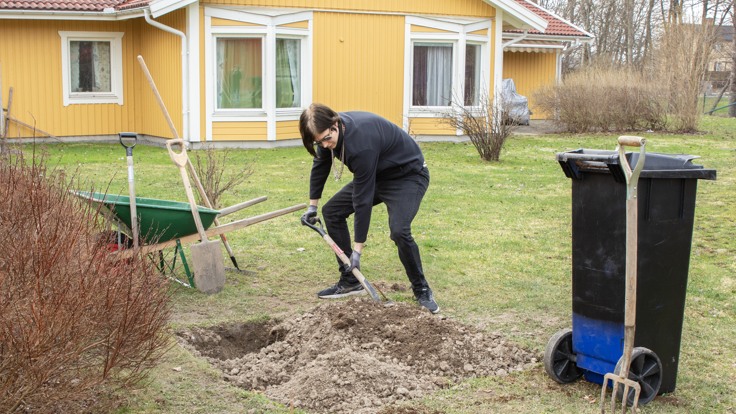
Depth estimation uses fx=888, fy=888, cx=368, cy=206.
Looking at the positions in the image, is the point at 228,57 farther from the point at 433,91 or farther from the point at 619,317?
the point at 619,317

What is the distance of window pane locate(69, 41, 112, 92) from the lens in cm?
1856

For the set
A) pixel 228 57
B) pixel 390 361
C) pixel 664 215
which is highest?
pixel 228 57

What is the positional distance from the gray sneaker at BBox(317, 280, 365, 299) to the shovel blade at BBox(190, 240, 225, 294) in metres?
0.79

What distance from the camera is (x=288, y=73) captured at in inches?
719

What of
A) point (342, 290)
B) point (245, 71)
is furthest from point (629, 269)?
point (245, 71)

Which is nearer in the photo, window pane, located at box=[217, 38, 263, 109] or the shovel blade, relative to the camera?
the shovel blade

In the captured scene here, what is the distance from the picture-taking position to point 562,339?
16.0 ft

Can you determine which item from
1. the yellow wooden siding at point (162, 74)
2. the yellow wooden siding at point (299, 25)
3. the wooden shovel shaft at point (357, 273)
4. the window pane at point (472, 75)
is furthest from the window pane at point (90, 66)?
the wooden shovel shaft at point (357, 273)

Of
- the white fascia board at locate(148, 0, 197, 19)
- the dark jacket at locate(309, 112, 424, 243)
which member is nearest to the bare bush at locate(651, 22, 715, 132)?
the white fascia board at locate(148, 0, 197, 19)

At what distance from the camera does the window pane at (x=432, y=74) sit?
1981 cm

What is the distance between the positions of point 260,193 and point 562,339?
739 centimetres

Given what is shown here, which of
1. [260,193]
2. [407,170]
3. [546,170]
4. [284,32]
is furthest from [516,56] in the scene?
[407,170]

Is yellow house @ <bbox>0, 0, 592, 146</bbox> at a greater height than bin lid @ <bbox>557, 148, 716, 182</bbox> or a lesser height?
greater

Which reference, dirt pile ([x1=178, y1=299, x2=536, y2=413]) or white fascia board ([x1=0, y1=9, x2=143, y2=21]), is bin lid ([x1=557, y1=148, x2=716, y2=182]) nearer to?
dirt pile ([x1=178, y1=299, x2=536, y2=413])
